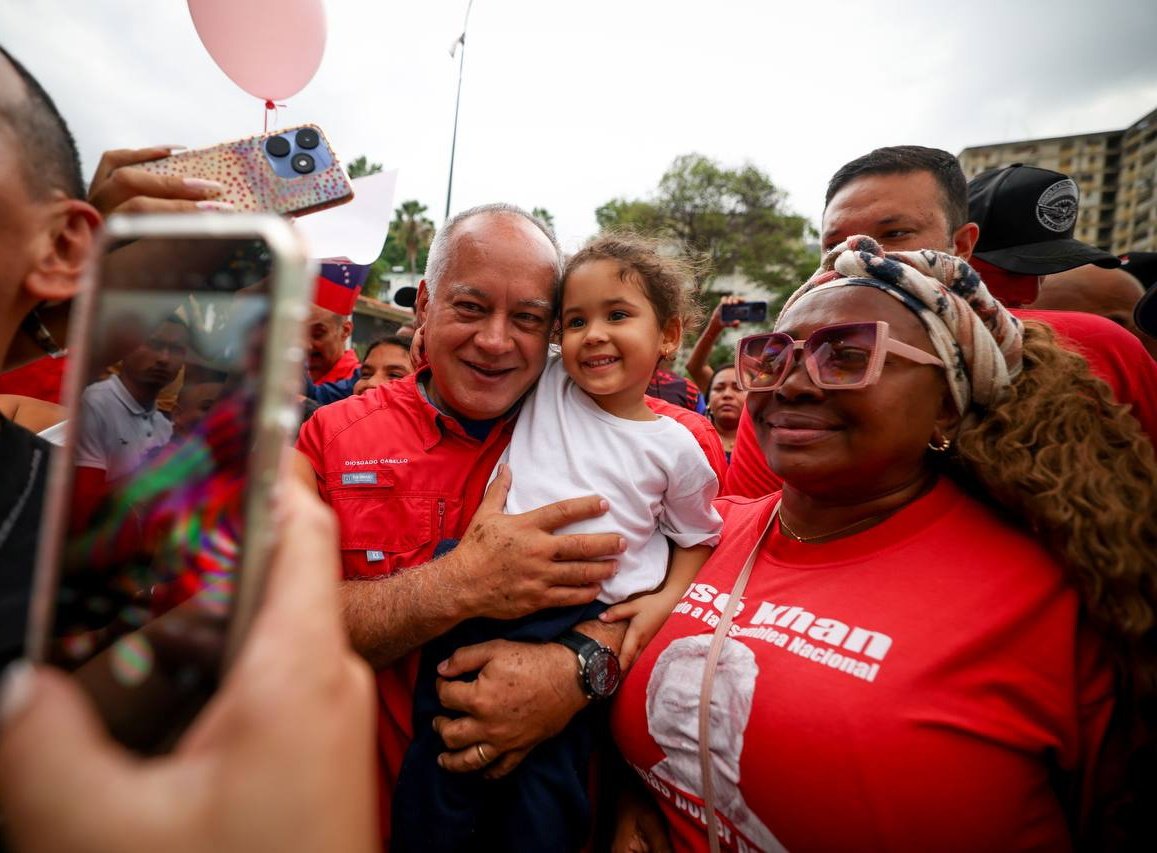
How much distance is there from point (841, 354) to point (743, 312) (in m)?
4.49

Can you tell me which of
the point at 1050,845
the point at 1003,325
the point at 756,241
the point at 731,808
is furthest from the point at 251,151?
the point at 756,241

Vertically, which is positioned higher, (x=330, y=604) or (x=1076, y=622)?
(x=330, y=604)

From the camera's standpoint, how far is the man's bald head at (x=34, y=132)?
949 millimetres

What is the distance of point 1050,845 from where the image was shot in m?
1.39

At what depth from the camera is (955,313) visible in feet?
5.81

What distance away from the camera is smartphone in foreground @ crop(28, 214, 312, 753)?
490mm

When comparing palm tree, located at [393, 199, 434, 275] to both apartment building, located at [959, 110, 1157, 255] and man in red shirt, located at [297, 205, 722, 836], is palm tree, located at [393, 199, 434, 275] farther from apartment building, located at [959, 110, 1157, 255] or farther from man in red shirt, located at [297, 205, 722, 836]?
apartment building, located at [959, 110, 1157, 255]

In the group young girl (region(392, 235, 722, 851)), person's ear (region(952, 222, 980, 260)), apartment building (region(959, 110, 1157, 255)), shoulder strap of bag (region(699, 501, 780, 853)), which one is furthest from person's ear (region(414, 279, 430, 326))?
apartment building (region(959, 110, 1157, 255))

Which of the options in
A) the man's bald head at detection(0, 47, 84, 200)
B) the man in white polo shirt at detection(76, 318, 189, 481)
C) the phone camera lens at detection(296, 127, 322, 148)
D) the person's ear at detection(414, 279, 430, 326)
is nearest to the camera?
the man in white polo shirt at detection(76, 318, 189, 481)

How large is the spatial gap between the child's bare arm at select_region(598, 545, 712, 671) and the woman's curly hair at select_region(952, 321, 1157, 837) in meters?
0.97

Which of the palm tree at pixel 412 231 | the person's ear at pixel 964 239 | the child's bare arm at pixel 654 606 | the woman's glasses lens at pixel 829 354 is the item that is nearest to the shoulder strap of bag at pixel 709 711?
the child's bare arm at pixel 654 606

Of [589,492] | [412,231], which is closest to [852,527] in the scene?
[589,492]

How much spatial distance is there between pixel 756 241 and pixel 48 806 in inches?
1252

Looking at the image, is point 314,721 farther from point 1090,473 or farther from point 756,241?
point 756,241
